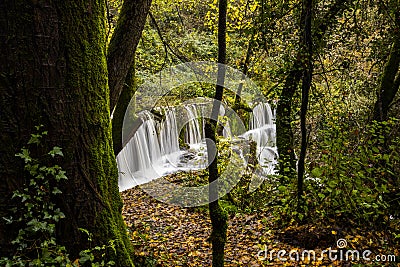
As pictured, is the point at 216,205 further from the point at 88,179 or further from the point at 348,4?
the point at 348,4

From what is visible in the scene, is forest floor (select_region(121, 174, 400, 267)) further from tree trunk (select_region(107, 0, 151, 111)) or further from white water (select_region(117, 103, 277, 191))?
white water (select_region(117, 103, 277, 191))

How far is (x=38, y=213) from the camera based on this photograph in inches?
94.1

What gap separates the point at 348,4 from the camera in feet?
15.9

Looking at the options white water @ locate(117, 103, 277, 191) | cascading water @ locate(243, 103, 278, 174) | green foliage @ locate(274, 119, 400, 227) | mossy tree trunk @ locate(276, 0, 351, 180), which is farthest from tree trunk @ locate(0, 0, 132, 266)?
cascading water @ locate(243, 103, 278, 174)

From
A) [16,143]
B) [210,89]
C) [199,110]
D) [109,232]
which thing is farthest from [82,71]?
[199,110]

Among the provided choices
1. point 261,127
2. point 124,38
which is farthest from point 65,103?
point 261,127

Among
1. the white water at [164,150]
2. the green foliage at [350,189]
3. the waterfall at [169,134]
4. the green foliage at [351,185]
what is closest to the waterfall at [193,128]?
the white water at [164,150]

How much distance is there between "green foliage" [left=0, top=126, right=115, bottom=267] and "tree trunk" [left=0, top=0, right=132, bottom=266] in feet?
0.20

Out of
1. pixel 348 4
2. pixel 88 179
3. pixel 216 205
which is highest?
pixel 348 4

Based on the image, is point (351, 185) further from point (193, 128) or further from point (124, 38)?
point (193, 128)

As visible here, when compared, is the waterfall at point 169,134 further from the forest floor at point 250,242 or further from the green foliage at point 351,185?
the green foliage at point 351,185

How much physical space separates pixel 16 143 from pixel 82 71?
0.66 meters

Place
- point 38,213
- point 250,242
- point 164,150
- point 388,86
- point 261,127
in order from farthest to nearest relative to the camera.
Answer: point 261,127
point 164,150
point 388,86
point 250,242
point 38,213

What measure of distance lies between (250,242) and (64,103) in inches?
145
